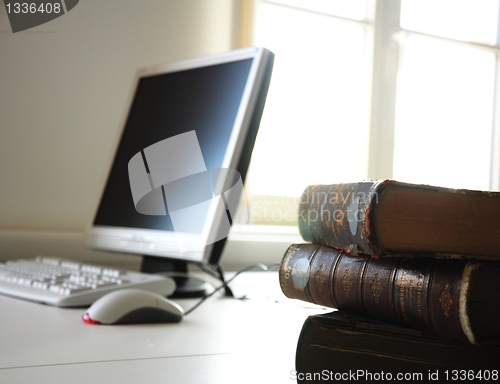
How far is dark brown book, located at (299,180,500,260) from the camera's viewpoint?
516 mm

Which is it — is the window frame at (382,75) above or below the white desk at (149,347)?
above

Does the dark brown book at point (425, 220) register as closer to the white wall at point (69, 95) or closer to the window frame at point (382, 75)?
the white wall at point (69, 95)

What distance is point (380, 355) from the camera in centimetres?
52

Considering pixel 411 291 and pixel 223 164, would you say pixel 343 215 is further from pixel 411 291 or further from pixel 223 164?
pixel 223 164

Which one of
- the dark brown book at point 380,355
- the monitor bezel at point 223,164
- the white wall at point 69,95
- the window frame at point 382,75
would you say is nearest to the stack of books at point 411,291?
the dark brown book at point 380,355

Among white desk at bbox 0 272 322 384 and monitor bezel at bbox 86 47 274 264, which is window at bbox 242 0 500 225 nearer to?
monitor bezel at bbox 86 47 274 264

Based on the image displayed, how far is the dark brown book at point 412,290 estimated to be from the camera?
0.46m

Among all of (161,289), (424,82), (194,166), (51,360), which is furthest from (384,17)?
(51,360)

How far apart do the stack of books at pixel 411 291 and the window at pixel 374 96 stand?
1.23m

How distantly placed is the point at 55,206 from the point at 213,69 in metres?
0.67

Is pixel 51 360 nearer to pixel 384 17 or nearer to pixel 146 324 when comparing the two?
pixel 146 324

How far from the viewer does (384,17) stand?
210 cm

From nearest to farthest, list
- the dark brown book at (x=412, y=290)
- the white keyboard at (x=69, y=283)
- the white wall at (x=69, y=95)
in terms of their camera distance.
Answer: the dark brown book at (x=412, y=290), the white keyboard at (x=69, y=283), the white wall at (x=69, y=95)

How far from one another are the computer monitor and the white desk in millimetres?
179
